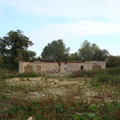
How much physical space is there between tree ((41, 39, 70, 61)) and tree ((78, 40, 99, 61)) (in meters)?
4.91

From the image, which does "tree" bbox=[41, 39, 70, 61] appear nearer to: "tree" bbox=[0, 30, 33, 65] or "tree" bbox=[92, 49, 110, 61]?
"tree" bbox=[92, 49, 110, 61]

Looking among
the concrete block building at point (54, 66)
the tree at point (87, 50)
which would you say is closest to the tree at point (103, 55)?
the tree at point (87, 50)

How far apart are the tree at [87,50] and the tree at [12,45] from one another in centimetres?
1952

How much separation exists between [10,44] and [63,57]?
18961 mm

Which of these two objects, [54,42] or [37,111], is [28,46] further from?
[37,111]

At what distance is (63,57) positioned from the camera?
147 ft

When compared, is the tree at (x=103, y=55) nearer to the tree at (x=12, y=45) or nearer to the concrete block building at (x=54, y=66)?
the concrete block building at (x=54, y=66)

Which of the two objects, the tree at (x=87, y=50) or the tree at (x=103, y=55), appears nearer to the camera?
the tree at (x=103, y=55)

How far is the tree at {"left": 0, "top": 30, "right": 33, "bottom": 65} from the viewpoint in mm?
30422

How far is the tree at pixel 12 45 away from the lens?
99.8 ft

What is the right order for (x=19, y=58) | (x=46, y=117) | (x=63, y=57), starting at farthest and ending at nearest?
1. (x=63, y=57)
2. (x=19, y=58)
3. (x=46, y=117)

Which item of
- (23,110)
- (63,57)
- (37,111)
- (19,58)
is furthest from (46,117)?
(63,57)

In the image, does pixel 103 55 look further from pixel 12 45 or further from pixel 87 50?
pixel 12 45

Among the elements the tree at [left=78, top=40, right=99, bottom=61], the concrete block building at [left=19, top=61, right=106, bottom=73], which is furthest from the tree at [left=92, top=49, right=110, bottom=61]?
the concrete block building at [left=19, top=61, right=106, bottom=73]
